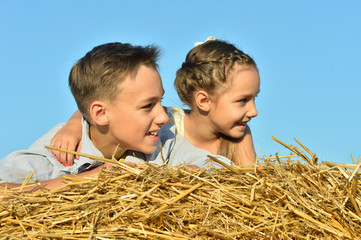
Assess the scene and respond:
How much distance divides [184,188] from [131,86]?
1.15 metres

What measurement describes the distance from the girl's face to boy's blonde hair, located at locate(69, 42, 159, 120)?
0.65 metres

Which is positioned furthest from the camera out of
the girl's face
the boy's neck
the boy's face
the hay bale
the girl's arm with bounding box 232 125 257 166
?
the girl's arm with bounding box 232 125 257 166

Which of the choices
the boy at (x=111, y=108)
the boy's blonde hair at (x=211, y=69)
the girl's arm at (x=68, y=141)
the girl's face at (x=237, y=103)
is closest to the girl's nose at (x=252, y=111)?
the girl's face at (x=237, y=103)

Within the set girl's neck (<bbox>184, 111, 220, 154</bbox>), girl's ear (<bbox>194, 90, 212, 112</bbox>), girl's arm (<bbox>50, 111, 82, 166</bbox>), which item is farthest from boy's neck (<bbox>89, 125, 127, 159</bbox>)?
girl's ear (<bbox>194, 90, 212, 112</bbox>)

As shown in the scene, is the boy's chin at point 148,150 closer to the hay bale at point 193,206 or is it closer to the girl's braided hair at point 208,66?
the girl's braided hair at point 208,66

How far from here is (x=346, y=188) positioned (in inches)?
70.9

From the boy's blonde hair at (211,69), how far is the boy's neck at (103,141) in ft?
2.88

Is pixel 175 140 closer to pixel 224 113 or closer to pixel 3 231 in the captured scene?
pixel 224 113

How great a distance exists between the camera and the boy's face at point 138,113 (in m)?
2.81

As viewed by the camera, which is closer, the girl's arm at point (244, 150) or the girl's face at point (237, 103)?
the girl's face at point (237, 103)

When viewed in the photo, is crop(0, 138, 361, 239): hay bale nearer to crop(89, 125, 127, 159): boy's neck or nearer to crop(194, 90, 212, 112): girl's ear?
crop(89, 125, 127, 159): boy's neck

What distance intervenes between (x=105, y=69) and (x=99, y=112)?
30cm

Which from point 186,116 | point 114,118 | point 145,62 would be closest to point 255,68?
point 186,116

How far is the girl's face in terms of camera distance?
3.29 metres
